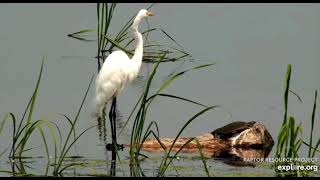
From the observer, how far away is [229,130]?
945 cm

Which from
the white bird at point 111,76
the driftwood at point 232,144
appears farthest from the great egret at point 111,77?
the driftwood at point 232,144

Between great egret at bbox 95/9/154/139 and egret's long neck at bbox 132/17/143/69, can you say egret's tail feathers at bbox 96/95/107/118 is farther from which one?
egret's long neck at bbox 132/17/143/69

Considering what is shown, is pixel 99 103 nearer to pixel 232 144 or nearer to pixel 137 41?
pixel 137 41

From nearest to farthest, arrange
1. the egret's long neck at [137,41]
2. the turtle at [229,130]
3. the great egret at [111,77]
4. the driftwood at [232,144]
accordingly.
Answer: the driftwood at [232,144] < the turtle at [229,130] < the great egret at [111,77] < the egret's long neck at [137,41]

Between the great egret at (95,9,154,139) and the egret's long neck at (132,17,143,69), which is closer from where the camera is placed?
the great egret at (95,9,154,139)

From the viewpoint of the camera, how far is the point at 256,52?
15.9 metres

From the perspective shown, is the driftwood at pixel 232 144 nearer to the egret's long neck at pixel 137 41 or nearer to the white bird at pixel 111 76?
the white bird at pixel 111 76

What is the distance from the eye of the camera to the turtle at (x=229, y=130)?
31.0 feet

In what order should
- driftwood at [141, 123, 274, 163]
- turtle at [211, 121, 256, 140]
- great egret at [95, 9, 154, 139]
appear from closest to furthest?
driftwood at [141, 123, 274, 163] → turtle at [211, 121, 256, 140] → great egret at [95, 9, 154, 139]

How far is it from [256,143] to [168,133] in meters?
1.08

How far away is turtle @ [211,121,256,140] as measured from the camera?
945cm

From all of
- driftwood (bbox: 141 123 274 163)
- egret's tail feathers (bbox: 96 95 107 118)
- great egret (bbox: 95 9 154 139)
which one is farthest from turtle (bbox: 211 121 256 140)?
egret's tail feathers (bbox: 96 95 107 118)

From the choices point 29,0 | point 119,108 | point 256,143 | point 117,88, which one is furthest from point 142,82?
point 29,0

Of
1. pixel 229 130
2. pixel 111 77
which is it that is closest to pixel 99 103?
pixel 111 77
